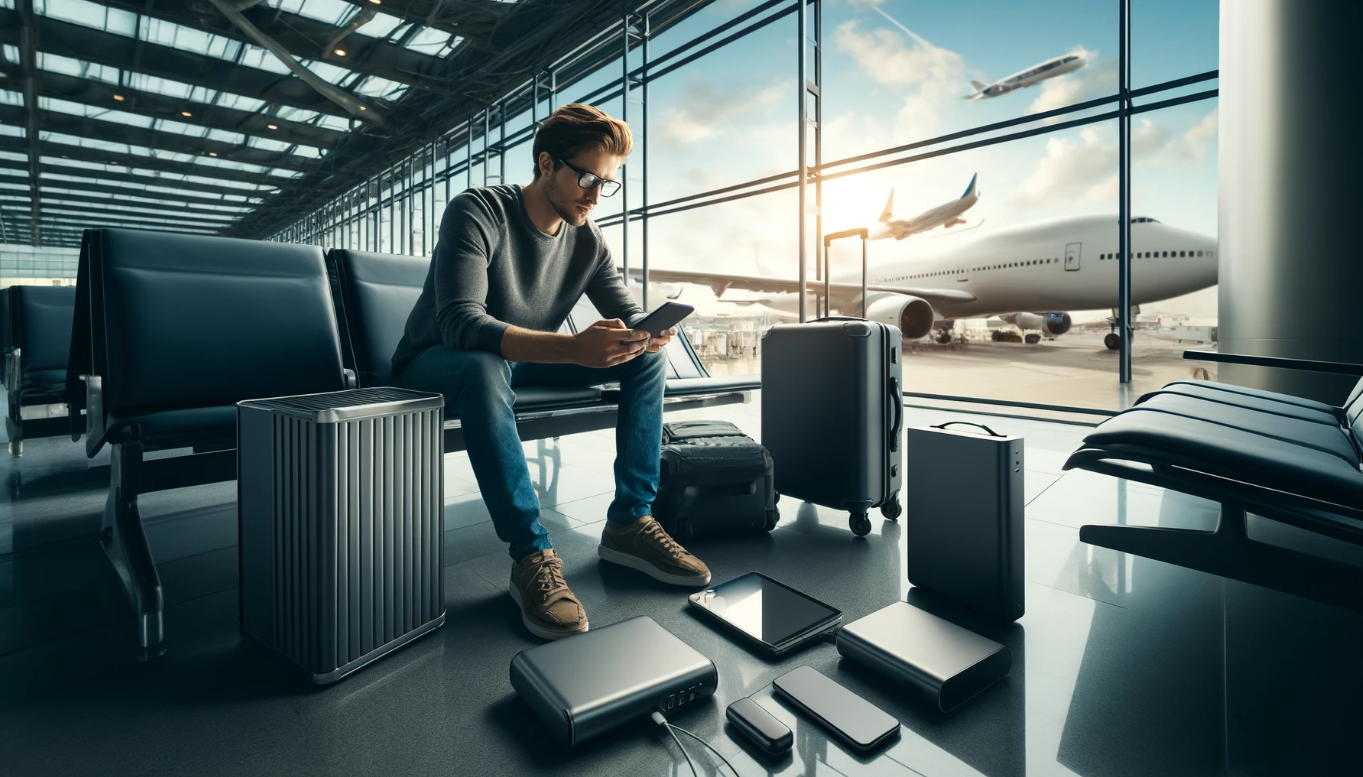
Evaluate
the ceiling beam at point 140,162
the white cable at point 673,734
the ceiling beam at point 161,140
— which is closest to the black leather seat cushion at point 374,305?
the white cable at point 673,734

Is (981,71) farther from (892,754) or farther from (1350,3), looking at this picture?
(892,754)

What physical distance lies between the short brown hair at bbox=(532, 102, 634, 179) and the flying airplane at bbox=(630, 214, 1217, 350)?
759 cm

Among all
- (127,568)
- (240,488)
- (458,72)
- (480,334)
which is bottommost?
(127,568)

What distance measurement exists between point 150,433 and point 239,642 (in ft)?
1.34

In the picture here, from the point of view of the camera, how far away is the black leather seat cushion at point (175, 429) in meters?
1.03

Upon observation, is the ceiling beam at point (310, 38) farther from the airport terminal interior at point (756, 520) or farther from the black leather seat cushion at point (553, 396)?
the black leather seat cushion at point (553, 396)

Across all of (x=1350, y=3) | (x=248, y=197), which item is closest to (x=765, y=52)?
(x=1350, y=3)

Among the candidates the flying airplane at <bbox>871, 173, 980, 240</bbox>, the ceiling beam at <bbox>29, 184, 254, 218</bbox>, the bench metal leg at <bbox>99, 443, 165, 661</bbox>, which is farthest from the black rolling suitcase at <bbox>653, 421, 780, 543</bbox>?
the ceiling beam at <bbox>29, 184, 254, 218</bbox>

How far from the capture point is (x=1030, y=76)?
525 inches

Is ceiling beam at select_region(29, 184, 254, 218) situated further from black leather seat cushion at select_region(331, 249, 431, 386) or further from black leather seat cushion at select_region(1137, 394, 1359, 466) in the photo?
black leather seat cushion at select_region(1137, 394, 1359, 466)

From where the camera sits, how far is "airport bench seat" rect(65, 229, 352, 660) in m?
1.06

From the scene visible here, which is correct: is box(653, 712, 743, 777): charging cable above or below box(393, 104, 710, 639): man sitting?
below

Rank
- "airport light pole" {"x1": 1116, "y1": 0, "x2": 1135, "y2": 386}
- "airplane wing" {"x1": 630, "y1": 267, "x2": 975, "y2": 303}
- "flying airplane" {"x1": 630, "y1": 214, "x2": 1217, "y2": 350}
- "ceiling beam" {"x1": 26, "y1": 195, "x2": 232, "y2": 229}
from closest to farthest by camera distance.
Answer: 1. "airport light pole" {"x1": 1116, "y1": 0, "x2": 1135, "y2": 386}
2. "airplane wing" {"x1": 630, "y1": 267, "x2": 975, "y2": 303}
3. "flying airplane" {"x1": 630, "y1": 214, "x2": 1217, "y2": 350}
4. "ceiling beam" {"x1": 26, "y1": 195, "x2": 232, "y2": 229}

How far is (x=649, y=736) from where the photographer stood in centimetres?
78
